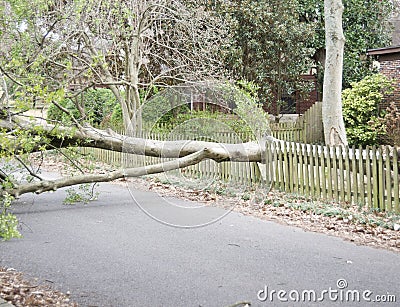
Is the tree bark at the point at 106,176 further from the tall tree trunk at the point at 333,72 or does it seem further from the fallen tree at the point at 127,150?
the tall tree trunk at the point at 333,72

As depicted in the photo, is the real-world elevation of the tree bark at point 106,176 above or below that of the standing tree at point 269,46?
below

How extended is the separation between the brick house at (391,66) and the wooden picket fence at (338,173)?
10501 mm

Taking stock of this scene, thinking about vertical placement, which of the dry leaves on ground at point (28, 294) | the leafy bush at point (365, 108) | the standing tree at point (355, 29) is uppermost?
the standing tree at point (355, 29)

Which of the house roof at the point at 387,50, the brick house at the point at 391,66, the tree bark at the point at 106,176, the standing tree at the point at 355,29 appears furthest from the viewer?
the standing tree at the point at 355,29

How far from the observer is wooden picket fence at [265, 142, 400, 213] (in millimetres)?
9625

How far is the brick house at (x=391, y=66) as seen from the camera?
21016mm

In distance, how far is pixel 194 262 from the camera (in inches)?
285

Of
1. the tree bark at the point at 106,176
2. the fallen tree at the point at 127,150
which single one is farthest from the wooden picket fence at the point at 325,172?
the tree bark at the point at 106,176

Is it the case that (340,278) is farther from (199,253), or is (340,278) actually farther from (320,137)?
(320,137)

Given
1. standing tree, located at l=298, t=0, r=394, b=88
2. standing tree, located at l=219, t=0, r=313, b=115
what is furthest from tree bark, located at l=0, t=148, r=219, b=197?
standing tree, located at l=298, t=0, r=394, b=88

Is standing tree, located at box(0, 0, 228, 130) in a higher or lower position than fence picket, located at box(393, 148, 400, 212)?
higher

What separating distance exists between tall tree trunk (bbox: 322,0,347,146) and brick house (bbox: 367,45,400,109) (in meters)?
6.26

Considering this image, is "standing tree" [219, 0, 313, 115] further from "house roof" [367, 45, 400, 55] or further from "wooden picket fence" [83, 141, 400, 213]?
"wooden picket fence" [83, 141, 400, 213]

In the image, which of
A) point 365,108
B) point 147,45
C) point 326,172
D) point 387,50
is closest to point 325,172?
point 326,172
